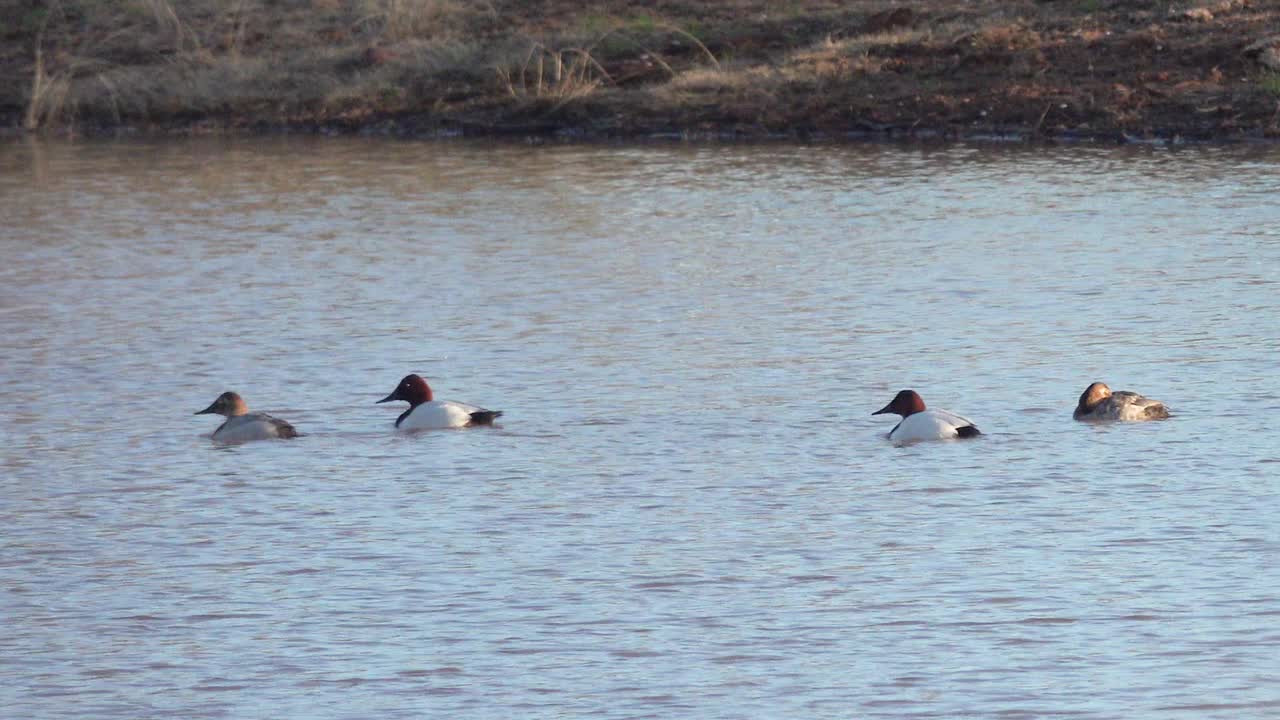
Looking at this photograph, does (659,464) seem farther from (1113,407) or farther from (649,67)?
(649,67)

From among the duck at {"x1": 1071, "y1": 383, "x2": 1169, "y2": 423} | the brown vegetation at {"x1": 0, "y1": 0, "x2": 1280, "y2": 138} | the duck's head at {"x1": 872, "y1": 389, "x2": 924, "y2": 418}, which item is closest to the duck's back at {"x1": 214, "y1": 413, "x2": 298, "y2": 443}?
the duck's head at {"x1": 872, "y1": 389, "x2": 924, "y2": 418}

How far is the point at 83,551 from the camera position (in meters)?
10.4

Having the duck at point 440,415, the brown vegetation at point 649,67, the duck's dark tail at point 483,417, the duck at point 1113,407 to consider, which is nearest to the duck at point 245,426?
the duck at point 440,415

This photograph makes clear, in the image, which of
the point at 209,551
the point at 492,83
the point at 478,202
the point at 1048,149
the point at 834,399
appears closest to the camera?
the point at 209,551

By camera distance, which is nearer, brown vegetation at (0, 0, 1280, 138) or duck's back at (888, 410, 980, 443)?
duck's back at (888, 410, 980, 443)

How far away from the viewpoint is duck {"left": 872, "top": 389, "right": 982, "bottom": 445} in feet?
39.5

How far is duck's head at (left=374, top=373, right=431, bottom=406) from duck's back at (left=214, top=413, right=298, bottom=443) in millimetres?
759

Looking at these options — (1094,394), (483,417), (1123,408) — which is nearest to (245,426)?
(483,417)

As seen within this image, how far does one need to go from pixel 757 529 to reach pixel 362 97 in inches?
853

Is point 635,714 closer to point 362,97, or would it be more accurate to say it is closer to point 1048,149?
point 1048,149

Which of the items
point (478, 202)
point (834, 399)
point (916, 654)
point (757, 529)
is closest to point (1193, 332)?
point (834, 399)

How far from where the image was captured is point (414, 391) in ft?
43.1

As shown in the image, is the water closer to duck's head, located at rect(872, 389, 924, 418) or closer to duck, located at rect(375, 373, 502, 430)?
duck, located at rect(375, 373, 502, 430)

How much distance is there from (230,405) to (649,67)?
1769 centimetres
